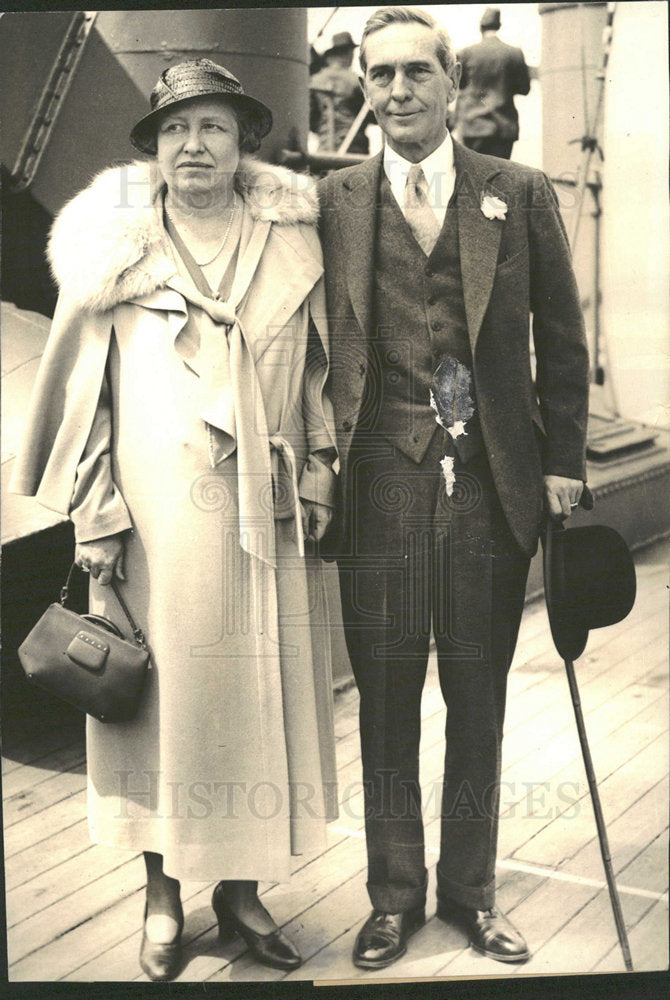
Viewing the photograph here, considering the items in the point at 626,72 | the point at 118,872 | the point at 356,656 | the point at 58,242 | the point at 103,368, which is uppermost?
the point at 626,72

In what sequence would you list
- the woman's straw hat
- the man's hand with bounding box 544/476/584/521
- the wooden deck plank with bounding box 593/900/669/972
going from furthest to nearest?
the wooden deck plank with bounding box 593/900/669/972
the man's hand with bounding box 544/476/584/521
the woman's straw hat

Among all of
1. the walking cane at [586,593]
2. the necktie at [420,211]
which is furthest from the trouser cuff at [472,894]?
the necktie at [420,211]

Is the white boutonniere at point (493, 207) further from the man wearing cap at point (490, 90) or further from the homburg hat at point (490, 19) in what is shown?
the homburg hat at point (490, 19)

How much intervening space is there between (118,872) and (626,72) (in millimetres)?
2661

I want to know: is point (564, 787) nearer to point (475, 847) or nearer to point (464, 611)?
point (475, 847)

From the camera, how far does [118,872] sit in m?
3.80

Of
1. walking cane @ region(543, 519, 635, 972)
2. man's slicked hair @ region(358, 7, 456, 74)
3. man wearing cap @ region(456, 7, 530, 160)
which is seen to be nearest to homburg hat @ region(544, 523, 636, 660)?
walking cane @ region(543, 519, 635, 972)

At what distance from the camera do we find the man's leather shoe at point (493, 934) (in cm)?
372

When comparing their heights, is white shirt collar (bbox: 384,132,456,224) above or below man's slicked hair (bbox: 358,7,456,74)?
below

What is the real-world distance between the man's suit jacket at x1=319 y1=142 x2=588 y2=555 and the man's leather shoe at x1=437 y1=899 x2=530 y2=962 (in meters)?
1.04

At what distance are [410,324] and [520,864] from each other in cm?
156

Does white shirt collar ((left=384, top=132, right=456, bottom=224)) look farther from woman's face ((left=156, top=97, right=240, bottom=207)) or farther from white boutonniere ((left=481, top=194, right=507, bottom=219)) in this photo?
woman's face ((left=156, top=97, right=240, bottom=207))

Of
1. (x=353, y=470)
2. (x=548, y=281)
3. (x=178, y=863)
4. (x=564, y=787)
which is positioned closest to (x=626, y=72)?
(x=548, y=281)

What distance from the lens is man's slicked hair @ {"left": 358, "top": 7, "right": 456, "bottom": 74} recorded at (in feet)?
11.6
